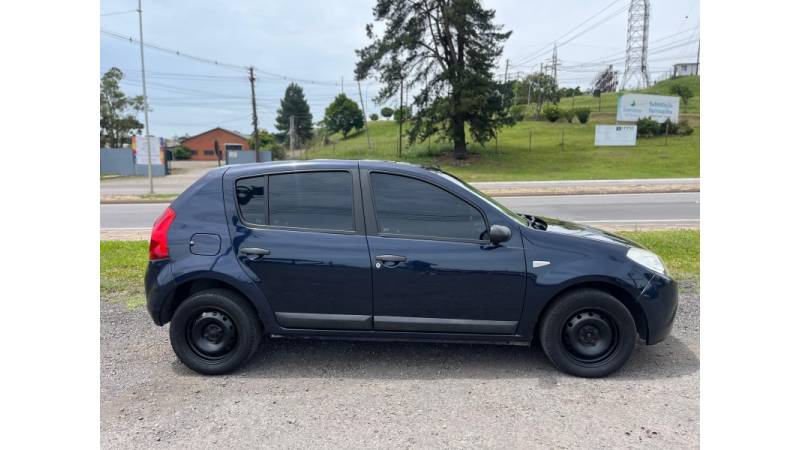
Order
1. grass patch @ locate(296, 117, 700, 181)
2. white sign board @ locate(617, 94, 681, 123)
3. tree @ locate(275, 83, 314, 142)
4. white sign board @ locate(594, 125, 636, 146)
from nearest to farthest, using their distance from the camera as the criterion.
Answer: grass patch @ locate(296, 117, 700, 181) < white sign board @ locate(594, 125, 636, 146) < white sign board @ locate(617, 94, 681, 123) < tree @ locate(275, 83, 314, 142)

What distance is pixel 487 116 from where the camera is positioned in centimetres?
3067

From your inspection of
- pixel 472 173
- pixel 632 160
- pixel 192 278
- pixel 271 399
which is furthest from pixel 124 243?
pixel 632 160

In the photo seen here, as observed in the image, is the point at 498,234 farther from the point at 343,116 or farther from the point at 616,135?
the point at 343,116

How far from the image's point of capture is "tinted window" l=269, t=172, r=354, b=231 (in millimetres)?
3531

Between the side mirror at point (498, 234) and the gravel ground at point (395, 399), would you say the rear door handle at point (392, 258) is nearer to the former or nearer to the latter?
the side mirror at point (498, 234)

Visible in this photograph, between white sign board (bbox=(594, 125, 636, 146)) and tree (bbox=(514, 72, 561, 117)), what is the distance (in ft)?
79.8

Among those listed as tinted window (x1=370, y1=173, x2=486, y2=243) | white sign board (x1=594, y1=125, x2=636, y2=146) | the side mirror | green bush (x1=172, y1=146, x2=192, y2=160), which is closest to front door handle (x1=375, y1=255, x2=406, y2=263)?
tinted window (x1=370, y1=173, x2=486, y2=243)

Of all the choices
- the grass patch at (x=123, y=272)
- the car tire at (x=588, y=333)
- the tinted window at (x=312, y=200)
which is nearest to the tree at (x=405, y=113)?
the grass patch at (x=123, y=272)

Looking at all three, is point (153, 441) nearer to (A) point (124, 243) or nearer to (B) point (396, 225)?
(B) point (396, 225)

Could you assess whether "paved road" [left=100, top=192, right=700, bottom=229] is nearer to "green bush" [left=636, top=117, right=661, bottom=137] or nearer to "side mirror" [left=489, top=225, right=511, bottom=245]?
"side mirror" [left=489, top=225, right=511, bottom=245]

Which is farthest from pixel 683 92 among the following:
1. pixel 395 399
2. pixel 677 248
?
pixel 395 399

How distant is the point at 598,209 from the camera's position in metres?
13.7

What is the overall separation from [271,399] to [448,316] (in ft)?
Answer: 4.51

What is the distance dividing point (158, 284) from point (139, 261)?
3527 millimetres
